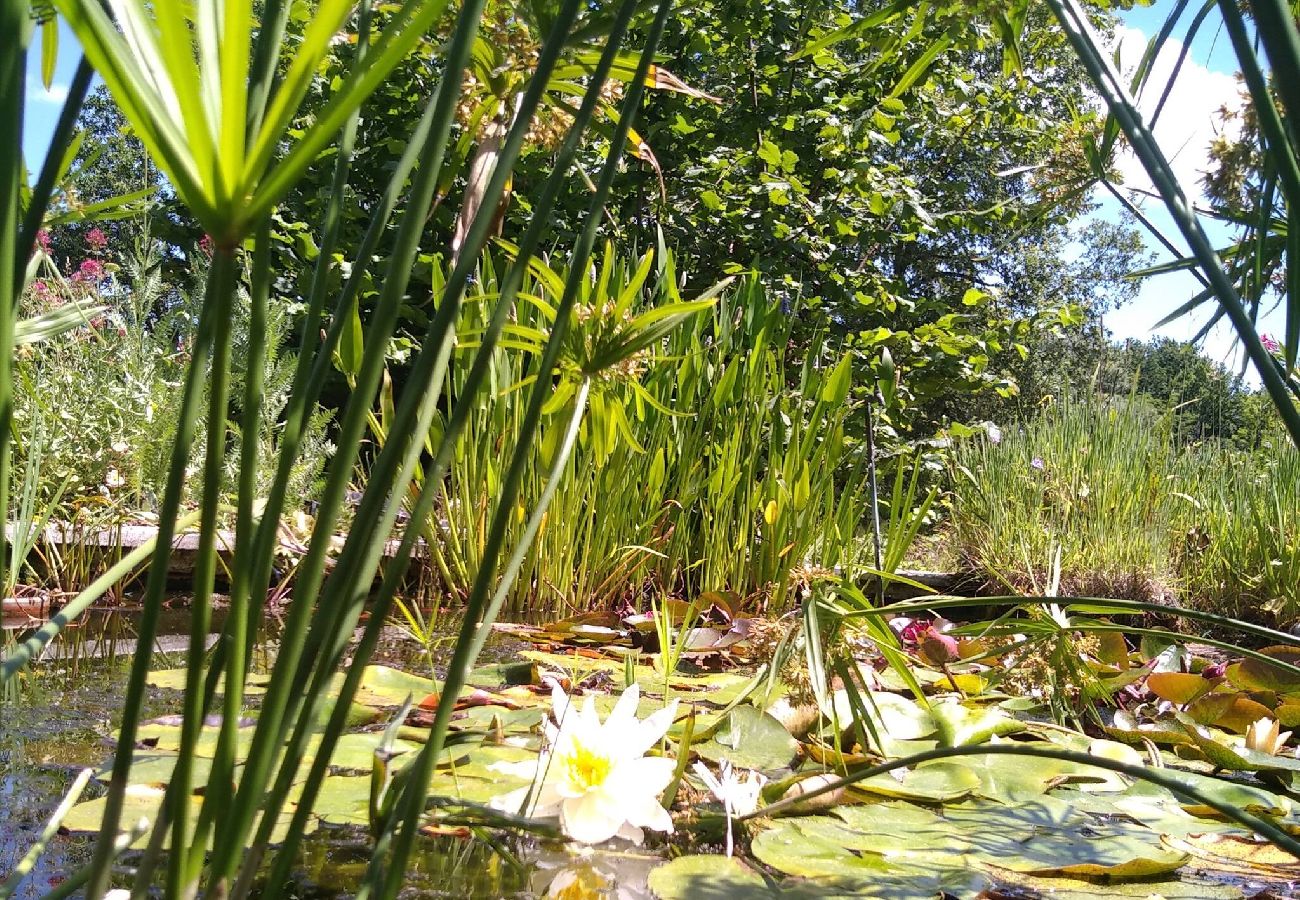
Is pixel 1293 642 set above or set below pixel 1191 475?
below

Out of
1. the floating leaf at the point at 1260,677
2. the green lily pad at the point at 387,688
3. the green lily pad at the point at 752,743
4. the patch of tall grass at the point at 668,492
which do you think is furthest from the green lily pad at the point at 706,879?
the patch of tall grass at the point at 668,492

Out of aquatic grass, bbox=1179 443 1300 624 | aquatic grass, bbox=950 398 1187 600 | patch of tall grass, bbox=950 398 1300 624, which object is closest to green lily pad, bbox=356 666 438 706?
patch of tall grass, bbox=950 398 1300 624

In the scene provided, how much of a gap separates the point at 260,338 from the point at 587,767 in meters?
0.43

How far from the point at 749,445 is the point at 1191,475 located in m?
2.66

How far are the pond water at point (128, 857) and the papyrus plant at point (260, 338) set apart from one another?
0.20 metres

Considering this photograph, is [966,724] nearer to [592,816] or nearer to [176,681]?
[592,816]

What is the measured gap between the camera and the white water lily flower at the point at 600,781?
0.67 m

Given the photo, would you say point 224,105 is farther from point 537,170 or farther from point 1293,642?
point 537,170

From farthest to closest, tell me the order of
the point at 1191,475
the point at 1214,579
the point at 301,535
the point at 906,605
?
the point at 1191,475 < the point at 1214,579 < the point at 301,535 < the point at 906,605

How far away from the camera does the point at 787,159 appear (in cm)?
449

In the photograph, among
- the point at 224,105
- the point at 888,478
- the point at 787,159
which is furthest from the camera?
the point at 888,478

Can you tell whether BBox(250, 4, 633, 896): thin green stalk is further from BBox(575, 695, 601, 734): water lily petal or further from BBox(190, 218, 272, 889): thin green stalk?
BBox(575, 695, 601, 734): water lily petal

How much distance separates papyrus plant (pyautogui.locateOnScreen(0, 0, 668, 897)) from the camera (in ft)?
0.85

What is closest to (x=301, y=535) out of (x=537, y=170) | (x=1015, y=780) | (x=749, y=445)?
(x=749, y=445)
